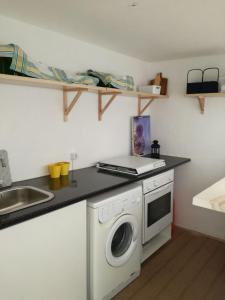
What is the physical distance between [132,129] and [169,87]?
2.32ft

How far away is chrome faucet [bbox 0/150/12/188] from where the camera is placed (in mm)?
1868

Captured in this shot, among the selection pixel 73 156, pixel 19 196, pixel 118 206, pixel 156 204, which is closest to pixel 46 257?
pixel 19 196

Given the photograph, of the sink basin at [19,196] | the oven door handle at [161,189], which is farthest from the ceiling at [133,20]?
the oven door handle at [161,189]

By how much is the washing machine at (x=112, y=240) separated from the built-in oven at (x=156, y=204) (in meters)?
0.14

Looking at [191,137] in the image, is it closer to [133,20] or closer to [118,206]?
[118,206]

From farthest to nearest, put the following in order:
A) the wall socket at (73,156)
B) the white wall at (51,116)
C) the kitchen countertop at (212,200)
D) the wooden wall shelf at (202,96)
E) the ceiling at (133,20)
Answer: the wooden wall shelf at (202,96), the wall socket at (73,156), the white wall at (51,116), the ceiling at (133,20), the kitchen countertop at (212,200)

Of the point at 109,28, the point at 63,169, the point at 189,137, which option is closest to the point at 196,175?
the point at 189,137

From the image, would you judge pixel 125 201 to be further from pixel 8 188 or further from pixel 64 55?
pixel 64 55

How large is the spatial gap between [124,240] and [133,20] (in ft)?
5.76

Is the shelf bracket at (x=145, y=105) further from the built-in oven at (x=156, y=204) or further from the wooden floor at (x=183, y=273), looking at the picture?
the wooden floor at (x=183, y=273)

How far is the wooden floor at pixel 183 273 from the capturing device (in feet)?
7.03

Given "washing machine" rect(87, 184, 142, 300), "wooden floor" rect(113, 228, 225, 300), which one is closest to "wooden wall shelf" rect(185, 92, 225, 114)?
"washing machine" rect(87, 184, 142, 300)

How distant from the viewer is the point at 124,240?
7.37 ft

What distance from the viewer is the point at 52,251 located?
1626 millimetres
